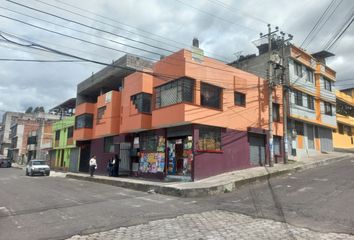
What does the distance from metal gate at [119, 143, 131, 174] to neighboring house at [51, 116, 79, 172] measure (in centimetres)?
1250

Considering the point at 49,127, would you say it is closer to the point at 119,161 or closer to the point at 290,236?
the point at 119,161

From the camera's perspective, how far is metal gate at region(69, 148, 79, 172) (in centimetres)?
3723

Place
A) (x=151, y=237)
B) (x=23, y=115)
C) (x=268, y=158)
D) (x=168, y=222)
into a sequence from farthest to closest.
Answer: (x=23, y=115), (x=268, y=158), (x=168, y=222), (x=151, y=237)

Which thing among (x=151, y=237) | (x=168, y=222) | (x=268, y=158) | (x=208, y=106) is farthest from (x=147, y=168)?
(x=151, y=237)

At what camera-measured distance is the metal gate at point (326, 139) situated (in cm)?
3462

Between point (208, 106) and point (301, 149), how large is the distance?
14.6 meters

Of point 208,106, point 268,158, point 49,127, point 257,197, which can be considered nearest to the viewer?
point 257,197

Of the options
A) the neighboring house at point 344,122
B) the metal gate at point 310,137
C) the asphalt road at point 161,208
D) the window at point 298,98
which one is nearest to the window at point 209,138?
the asphalt road at point 161,208

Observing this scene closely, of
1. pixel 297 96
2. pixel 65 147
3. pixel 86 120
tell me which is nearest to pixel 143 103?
pixel 86 120

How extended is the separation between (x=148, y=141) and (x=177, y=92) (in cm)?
523

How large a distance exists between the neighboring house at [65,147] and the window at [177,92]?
64.7 feet

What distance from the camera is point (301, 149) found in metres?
30.8

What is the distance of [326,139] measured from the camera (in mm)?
35438

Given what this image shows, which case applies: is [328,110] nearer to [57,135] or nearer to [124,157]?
[124,157]
